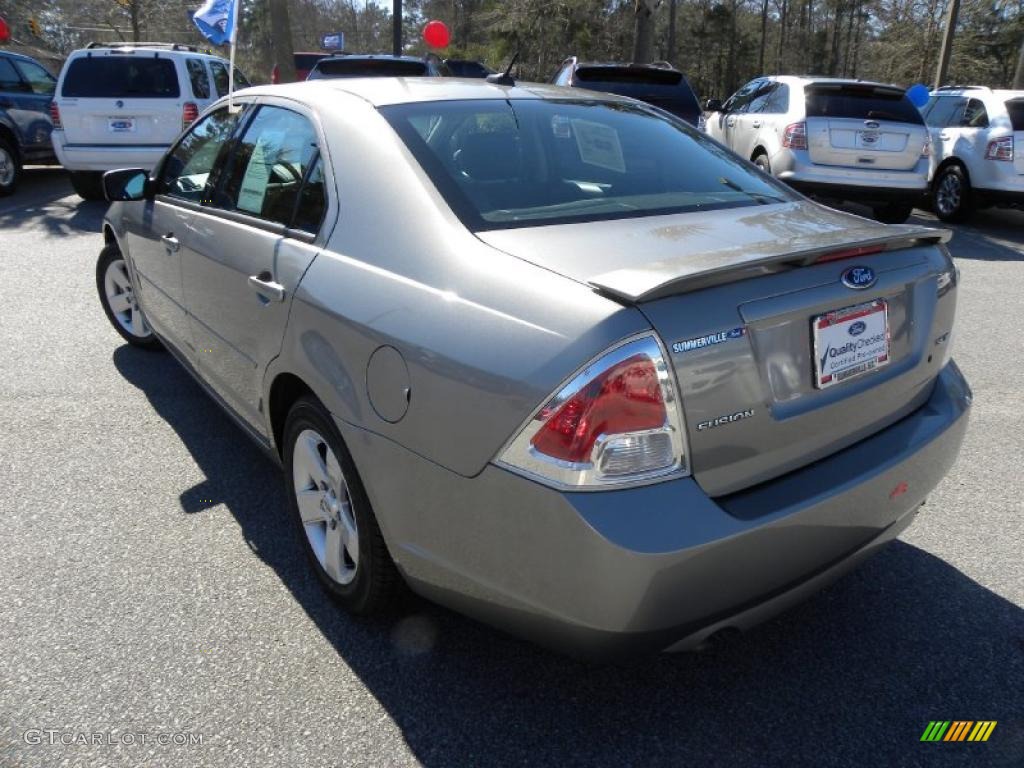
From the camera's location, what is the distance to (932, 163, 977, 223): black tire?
1067cm

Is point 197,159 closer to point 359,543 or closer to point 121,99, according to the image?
point 359,543

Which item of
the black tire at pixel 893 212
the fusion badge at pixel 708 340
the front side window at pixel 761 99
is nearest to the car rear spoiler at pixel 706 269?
the fusion badge at pixel 708 340

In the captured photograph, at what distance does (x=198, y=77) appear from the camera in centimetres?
1041

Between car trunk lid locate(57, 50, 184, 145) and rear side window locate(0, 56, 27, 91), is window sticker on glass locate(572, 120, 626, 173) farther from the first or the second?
rear side window locate(0, 56, 27, 91)

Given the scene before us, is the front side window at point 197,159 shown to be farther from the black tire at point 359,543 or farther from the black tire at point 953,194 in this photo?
the black tire at point 953,194

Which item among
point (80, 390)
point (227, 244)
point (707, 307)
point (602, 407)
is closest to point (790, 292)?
point (707, 307)

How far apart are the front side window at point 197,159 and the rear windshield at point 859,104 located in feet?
24.3

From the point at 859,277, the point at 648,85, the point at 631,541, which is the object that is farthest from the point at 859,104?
the point at 631,541

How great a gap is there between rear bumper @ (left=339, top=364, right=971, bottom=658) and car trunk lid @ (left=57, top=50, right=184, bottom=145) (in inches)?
358

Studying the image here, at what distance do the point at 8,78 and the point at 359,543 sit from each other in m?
12.5

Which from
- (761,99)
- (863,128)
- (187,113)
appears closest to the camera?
(863,128)

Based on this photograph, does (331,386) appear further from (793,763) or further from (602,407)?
(793,763)

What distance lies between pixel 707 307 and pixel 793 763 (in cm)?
117

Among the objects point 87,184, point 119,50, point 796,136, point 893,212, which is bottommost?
point 893,212
